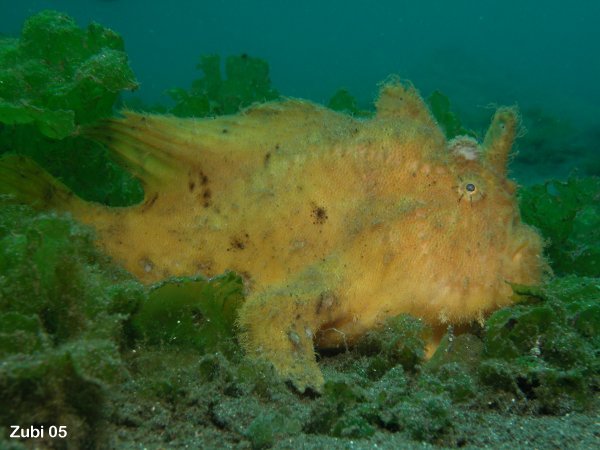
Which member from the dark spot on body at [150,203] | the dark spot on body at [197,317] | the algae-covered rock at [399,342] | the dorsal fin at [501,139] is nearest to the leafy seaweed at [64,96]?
the dark spot on body at [150,203]

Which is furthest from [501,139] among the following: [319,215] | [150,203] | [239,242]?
[150,203]

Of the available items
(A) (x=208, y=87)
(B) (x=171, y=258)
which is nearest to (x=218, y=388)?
(B) (x=171, y=258)

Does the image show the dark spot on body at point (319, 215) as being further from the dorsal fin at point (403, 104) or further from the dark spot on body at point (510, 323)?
the dark spot on body at point (510, 323)

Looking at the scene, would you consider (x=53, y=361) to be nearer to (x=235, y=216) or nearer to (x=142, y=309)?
(x=142, y=309)

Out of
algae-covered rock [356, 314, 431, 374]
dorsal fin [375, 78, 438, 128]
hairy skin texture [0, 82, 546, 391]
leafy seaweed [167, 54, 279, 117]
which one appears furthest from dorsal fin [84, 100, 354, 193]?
leafy seaweed [167, 54, 279, 117]

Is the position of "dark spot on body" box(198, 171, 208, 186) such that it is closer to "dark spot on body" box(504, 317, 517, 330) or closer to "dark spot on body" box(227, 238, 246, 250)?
"dark spot on body" box(227, 238, 246, 250)

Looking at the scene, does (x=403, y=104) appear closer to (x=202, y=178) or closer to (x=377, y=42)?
(x=202, y=178)
